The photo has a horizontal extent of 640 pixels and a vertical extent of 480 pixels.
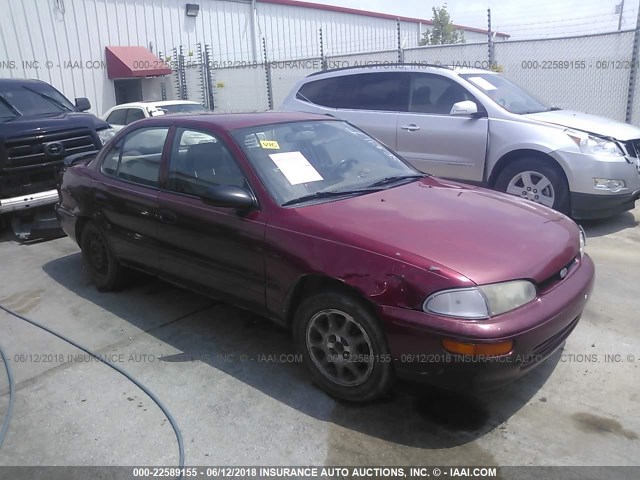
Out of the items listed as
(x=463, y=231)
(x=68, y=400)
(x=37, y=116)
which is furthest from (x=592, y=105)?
(x=68, y=400)

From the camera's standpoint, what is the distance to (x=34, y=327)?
4324mm

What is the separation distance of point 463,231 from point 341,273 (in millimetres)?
736

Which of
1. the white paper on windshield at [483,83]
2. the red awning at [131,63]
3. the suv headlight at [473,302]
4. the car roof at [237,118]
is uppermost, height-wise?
the red awning at [131,63]

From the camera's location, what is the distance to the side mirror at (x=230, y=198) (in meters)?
3.30

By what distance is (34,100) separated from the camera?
7668mm

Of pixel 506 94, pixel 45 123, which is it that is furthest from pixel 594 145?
pixel 45 123

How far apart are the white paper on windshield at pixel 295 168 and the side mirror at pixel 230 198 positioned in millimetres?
323

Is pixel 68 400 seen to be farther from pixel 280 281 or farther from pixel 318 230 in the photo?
pixel 318 230

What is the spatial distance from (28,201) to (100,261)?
7.87 ft

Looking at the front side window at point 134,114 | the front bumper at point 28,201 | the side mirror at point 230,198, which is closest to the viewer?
the side mirror at point 230,198

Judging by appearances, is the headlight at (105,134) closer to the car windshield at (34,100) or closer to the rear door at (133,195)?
the car windshield at (34,100)

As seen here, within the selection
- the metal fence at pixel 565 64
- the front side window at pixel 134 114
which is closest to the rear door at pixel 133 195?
the metal fence at pixel 565 64

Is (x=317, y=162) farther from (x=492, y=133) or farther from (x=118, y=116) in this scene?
(x=118, y=116)

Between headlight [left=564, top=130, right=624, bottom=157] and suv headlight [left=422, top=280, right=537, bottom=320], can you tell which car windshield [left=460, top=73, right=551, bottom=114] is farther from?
suv headlight [left=422, top=280, right=537, bottom=320]
